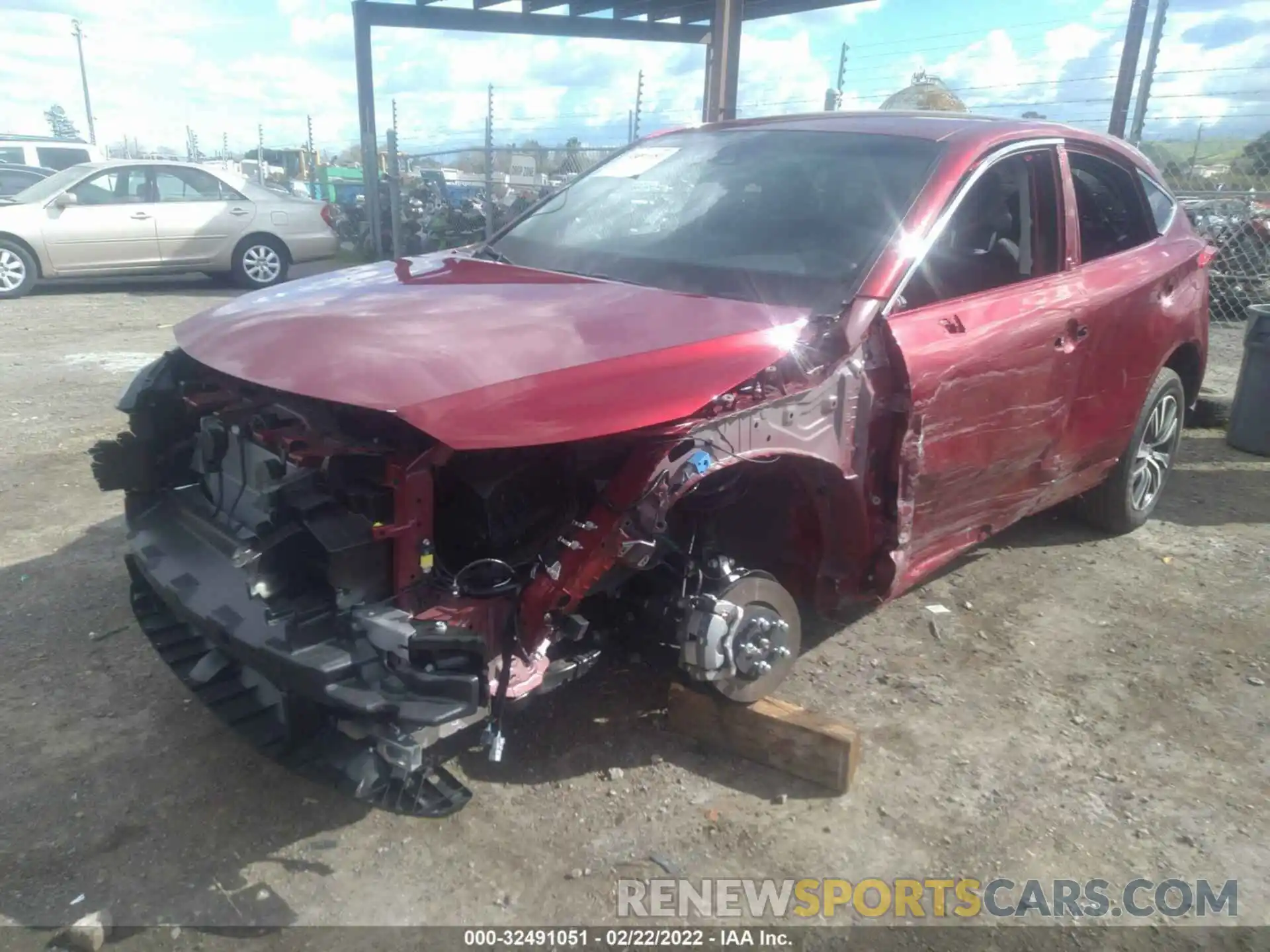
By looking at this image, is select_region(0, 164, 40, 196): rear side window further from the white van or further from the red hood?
the red hood

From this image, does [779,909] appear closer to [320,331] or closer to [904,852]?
[904,852]

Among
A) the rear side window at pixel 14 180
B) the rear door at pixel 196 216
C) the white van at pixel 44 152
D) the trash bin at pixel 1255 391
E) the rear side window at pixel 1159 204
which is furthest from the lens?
the white van at pixel 44 152

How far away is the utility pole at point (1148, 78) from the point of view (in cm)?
785

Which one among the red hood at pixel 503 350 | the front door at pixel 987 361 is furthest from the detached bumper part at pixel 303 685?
the front door at pixel 987 361

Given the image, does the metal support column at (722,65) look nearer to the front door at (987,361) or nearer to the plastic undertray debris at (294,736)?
the front door at (987,361)

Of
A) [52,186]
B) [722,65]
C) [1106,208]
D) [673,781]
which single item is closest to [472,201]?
[52,186]

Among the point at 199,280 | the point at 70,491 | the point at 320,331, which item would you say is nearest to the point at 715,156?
the point at 320,331

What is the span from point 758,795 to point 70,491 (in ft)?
13.3

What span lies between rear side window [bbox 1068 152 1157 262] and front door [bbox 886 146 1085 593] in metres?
0.35

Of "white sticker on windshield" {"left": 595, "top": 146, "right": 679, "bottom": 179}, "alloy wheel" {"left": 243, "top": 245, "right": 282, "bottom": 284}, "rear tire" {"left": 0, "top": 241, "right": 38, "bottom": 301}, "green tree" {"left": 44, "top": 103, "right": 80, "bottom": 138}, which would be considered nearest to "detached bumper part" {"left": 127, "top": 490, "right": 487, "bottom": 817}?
"white sticker on windshield" {"left": 595, "top": 146, "right": 679, "bottom": 179}

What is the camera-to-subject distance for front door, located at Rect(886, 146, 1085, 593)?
3.07 meters

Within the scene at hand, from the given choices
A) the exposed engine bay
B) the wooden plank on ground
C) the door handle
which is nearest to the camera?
the exposed engine bay

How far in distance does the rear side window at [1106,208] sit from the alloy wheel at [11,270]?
38.4 ft

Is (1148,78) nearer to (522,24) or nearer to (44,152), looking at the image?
(522,24)
